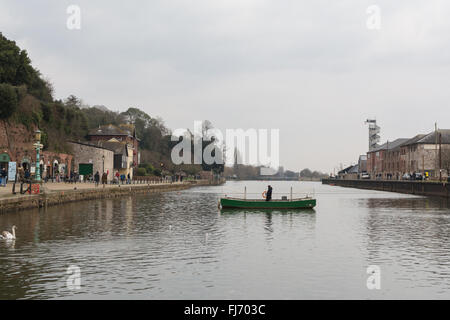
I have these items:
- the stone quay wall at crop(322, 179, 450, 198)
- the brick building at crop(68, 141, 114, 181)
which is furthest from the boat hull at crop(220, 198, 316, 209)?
the brick building at crop(68, 141, 114, 181)

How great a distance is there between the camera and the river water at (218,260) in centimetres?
1373

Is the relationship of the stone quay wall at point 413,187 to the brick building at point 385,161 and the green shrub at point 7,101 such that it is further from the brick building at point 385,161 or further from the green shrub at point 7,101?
the green shrub at point 7,101

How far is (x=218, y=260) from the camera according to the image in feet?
60.1

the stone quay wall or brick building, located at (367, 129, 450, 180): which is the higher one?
brick building, located at (367, 129, 450, 180)

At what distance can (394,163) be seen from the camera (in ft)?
471

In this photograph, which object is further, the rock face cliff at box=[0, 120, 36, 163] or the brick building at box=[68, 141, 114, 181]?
the brick building at box=[68, 141, 114, 181]

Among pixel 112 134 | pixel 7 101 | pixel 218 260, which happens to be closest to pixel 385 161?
pixel 112 134

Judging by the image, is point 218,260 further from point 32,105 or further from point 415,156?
point 415,156

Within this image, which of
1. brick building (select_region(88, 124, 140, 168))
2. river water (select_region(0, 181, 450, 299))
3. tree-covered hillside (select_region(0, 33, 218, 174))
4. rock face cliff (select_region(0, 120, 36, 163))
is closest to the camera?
river water (select_region(0, 181, 450, 299))

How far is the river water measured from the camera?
13.7 meters

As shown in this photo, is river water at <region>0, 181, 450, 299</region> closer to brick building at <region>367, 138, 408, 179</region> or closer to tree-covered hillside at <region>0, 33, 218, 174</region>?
tree-covered hillside at <region>0, 33, 218, 174</region>

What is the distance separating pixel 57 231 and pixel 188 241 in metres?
7.52
